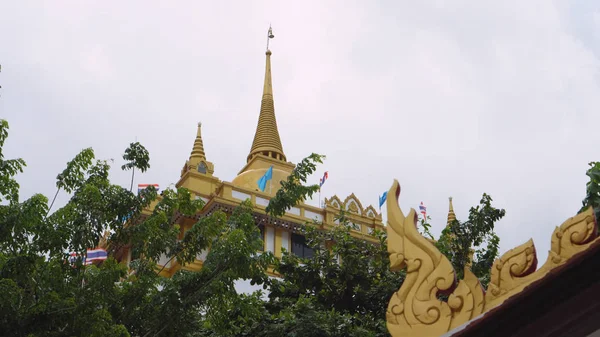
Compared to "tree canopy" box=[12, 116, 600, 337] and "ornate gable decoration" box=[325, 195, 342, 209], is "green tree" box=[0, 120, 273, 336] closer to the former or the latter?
"tree canopy" box=[12, 116, 600, 337]

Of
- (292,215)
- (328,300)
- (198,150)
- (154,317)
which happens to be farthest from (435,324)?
(198,150)

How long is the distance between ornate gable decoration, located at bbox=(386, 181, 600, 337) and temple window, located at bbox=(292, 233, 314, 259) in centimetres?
2756

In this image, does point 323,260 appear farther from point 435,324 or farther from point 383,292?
point 435,324

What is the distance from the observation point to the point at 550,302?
5.09 meters

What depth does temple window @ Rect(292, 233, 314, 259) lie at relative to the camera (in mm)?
34000

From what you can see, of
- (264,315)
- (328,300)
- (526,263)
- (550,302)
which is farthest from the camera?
(328,300)

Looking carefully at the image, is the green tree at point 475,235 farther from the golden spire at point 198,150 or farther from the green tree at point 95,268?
the golden spire at point 198,150

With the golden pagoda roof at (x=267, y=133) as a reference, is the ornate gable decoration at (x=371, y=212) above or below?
below

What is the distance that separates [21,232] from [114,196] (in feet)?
4.95

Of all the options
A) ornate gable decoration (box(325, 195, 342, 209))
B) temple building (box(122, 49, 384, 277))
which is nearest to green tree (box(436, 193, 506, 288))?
temple building (box(122, 49, 384, 277))

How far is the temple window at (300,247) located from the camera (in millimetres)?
34000

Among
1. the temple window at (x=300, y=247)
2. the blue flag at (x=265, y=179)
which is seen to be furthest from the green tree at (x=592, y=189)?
the blue flag at (x=265, y=179)

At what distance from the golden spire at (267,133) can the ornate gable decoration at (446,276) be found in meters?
35.9

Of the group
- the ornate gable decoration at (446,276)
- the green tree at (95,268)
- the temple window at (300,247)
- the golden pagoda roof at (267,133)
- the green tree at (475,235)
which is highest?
the golden pagoda roof at (267,133)
